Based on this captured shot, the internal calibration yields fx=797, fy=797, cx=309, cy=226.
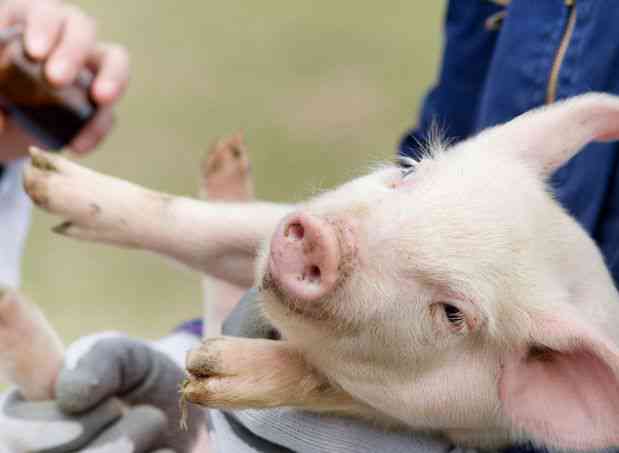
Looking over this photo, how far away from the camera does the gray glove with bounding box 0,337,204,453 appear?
839mm

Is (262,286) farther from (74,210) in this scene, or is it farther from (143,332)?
(143,332)

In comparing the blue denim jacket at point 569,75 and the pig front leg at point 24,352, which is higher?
the blue denim jacket at point 569,75

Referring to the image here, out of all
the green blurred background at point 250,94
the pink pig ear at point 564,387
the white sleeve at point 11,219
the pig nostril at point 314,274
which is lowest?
the green blurred background at point 250,94

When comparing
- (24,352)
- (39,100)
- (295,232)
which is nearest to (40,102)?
(39,100)

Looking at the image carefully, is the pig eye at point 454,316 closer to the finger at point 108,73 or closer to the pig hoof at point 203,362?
the pig hoof at point 203,362

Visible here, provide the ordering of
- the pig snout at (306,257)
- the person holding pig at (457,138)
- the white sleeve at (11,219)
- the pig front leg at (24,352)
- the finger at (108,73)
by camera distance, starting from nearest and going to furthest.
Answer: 1. the pig snout at (306,257)
2. the person holding pig at (457,138)
3. the pig front leg at (24,352)
4. the finger at (108,73)
5. the white sleeve at (11,219)

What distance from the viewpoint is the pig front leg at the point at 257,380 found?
723 millimetres

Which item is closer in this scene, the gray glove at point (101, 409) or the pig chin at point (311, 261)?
the pig chin at point (311, 261)

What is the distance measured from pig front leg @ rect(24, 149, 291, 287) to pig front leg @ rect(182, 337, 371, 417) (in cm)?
21

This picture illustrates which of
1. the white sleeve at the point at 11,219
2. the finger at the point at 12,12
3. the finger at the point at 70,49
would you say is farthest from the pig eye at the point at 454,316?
the white sleeve at the point at 11,219

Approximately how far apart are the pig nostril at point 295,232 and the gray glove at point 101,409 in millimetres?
310

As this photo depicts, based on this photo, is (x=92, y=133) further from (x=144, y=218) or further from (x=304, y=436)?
(x=304, y=436)

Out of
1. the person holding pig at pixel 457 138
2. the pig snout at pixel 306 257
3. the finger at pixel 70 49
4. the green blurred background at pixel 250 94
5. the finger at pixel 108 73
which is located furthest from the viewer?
the green blurred background at pixel 250 94

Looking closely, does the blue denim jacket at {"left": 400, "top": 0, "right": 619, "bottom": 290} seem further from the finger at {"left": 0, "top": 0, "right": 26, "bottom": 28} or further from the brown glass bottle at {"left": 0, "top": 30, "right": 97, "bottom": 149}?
the finger at {"left": 0, "top": 0, "right": 26, "bottom": 28}
